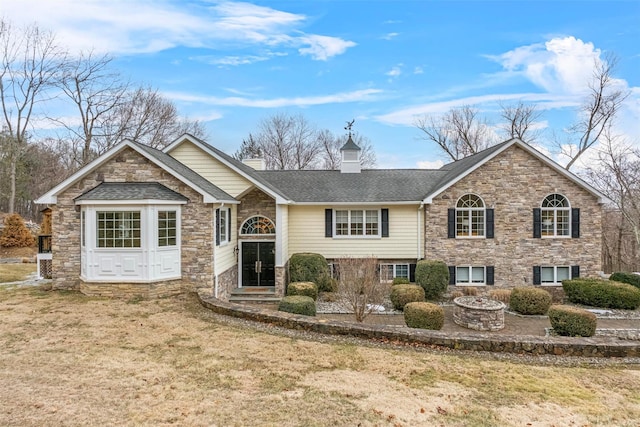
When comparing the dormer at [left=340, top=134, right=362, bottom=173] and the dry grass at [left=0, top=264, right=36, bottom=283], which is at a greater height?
the dormer at [left=340, top=134, right=362, bottom=173]

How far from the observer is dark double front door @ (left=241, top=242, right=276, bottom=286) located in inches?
605

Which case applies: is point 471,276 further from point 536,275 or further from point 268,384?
point 268,384

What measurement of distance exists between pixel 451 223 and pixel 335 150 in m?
24.1

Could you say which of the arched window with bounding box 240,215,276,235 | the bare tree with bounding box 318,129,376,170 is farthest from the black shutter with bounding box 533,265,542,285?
the bare tree with bounding box 318,129,376,170

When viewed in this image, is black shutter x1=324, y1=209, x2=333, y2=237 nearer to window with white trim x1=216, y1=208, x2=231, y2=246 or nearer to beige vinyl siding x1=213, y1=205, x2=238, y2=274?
beige vinyl siding x1=213, y1=205, x2=238, y2=274

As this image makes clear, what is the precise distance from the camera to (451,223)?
51.9 feet

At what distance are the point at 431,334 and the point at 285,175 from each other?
1283 cm

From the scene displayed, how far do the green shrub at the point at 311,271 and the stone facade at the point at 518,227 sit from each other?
4764 mm

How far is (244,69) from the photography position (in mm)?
19828

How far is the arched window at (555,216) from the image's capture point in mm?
15781

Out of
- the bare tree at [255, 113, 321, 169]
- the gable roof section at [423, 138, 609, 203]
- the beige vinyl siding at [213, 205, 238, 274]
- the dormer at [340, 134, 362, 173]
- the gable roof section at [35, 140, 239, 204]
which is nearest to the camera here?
the gable roof section at [35, 140, 239, 204]

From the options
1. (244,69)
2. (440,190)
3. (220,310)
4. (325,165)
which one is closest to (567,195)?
(440,190)

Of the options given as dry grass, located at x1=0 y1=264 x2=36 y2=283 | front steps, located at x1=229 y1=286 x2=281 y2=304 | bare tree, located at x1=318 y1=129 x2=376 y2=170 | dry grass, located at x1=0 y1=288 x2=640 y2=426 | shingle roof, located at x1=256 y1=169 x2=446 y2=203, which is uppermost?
bare tree, located at x1=318 y1=129 x2=376 y2=170

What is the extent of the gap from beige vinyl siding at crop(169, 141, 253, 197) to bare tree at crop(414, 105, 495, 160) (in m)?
25.2
